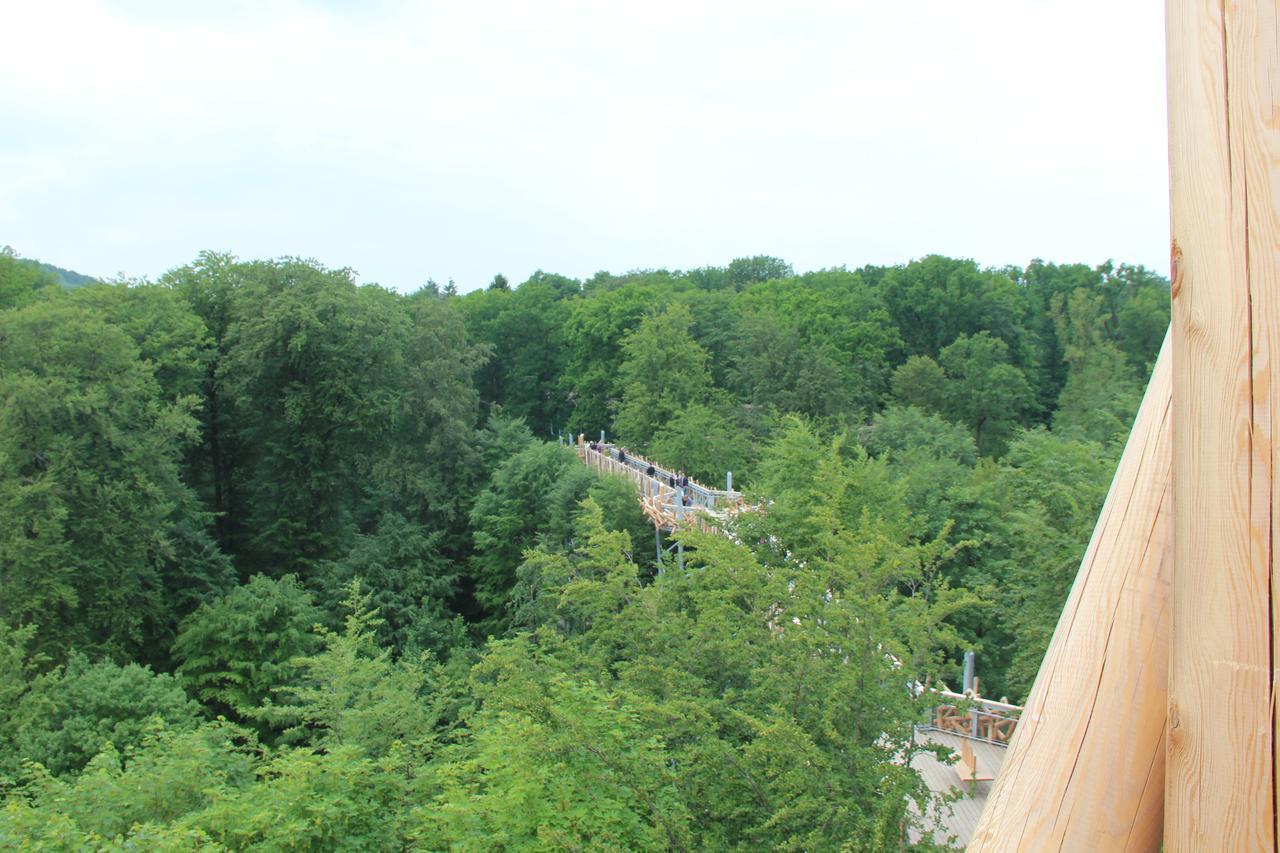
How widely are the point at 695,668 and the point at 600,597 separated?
2234 millimetres

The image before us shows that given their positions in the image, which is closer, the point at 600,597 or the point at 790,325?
the point at 600,597

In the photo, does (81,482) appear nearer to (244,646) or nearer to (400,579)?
(244,646)

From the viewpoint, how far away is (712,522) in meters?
16.3

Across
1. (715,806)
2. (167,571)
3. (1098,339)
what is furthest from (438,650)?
(1098,339)

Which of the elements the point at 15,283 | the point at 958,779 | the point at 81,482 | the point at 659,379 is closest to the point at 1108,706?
the point at 958,779

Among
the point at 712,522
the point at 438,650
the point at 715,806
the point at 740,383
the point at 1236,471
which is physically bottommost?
the point at 438,650

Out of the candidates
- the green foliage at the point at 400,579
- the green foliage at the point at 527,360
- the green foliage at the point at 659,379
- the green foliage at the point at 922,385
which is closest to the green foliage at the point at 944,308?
the green foliage at the point at 922,385

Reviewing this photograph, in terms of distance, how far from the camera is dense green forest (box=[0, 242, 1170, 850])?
8.42 m

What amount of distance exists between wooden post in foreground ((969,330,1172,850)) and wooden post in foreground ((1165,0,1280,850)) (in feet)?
0.26

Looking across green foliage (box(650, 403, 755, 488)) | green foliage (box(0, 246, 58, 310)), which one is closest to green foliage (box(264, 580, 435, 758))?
green foliage (box(650, 403, 755, 488))

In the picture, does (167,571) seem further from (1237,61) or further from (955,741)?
(1237,61)

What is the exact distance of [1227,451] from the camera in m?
1.02

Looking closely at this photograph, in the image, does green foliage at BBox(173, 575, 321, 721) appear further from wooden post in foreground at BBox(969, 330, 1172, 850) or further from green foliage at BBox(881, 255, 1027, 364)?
green foliage at BBox(881, 255, 1027, 364)

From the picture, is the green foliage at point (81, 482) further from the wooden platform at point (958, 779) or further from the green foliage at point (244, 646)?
the wooden platform at point (958, 779)
